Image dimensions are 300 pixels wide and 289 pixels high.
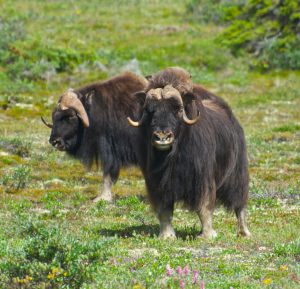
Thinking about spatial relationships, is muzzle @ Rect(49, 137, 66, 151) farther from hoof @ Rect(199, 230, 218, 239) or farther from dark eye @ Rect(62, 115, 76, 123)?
hoof @ Rect(199, 230, 218, 239)

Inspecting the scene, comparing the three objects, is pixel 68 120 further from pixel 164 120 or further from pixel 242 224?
pixel 164 120

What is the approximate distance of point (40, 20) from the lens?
4516cm

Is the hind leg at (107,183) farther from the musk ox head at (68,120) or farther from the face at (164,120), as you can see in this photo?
the face at (164,120)

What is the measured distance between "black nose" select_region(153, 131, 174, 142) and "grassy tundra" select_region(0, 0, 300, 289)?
1222 mm

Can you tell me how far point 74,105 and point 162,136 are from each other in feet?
21.3

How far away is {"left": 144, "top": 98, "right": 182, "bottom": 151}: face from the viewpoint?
1034 cm

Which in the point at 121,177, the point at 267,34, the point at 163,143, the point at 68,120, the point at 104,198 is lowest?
the point at 267,34

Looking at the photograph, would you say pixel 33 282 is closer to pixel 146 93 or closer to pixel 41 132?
pixel 146 93

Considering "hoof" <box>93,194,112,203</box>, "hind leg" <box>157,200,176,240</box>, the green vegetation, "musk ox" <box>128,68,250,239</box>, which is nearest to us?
"musk ox" <box>128,68,250,239</box>

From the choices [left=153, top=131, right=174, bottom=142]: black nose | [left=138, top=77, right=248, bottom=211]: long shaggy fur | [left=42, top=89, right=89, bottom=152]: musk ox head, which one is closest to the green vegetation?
[left=42, top=89, right=89, bottom=152]: musk ox head

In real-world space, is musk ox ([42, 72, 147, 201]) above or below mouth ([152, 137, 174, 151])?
below

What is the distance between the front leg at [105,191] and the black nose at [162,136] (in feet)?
17.0

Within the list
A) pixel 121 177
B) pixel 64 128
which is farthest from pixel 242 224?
pixel 121 177

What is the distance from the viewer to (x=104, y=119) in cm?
1669
